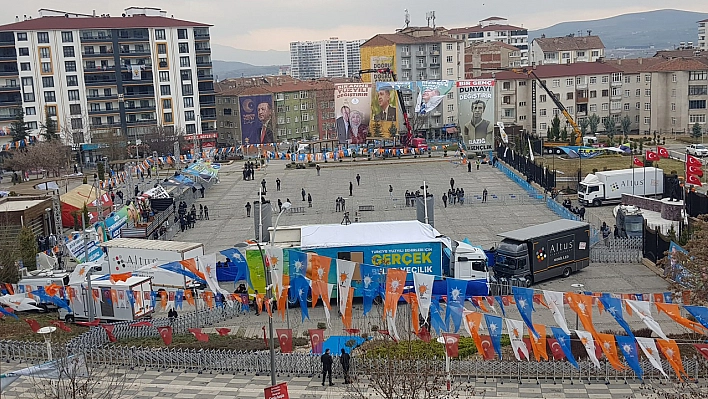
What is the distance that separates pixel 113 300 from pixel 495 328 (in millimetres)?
12906

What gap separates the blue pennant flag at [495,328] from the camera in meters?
18.3

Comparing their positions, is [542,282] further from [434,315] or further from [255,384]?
[255,384]

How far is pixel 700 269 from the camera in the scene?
2056 centimetres

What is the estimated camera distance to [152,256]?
28547 mm

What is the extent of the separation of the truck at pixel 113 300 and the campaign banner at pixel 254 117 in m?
67.4

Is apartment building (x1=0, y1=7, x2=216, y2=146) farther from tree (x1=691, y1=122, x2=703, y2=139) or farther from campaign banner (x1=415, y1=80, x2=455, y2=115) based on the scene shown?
tree (x1=691, y1=122, x2=703, y2=139)

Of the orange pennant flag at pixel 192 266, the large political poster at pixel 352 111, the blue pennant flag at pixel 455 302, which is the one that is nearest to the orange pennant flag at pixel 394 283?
the blue pennant flag at pixel 455 302

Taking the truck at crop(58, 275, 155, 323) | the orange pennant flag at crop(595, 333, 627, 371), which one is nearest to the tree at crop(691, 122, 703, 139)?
the truck at crop(58, 275, 155, 323)

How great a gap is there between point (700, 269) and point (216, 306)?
14833 mm

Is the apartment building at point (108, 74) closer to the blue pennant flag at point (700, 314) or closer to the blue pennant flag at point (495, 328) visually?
the blue pennant flag at point (495, 328)

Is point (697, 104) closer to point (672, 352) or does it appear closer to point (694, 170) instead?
point (694, 170)

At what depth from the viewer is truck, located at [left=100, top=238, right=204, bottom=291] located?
27.8 m

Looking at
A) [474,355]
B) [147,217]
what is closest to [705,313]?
[474,355]

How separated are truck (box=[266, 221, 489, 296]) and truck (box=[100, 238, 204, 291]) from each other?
12.4 feet
